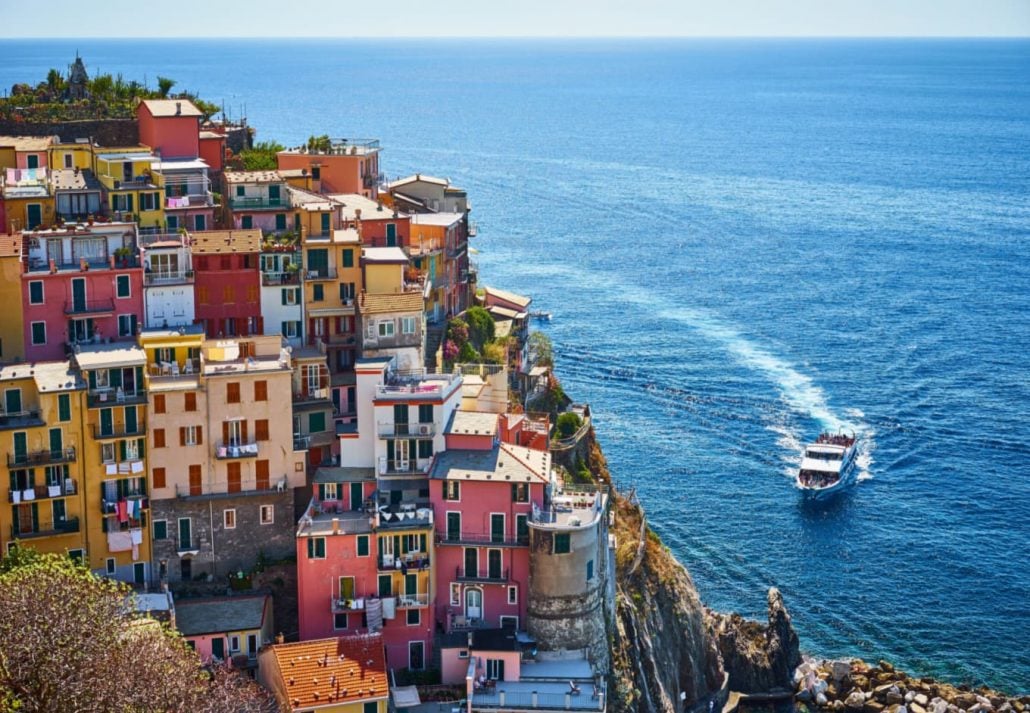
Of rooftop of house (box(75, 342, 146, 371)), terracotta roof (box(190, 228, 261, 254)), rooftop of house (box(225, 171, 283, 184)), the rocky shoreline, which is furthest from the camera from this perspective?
rooftop of house (box(225, 171, 283, 184))

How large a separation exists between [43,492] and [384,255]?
909 inches

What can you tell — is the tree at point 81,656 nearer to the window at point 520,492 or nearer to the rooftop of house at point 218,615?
the rooftop of house at point 218,615

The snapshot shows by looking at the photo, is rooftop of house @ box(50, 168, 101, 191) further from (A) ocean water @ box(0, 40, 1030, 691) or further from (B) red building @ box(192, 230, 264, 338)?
(A) ocean water @ box(0, 40, 1030, 691)

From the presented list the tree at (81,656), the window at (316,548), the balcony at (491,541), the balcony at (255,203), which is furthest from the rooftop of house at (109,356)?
the balcony at (491,541)

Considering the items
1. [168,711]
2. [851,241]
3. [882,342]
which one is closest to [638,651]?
[168,711]

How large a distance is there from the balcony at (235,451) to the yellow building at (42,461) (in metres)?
5.85

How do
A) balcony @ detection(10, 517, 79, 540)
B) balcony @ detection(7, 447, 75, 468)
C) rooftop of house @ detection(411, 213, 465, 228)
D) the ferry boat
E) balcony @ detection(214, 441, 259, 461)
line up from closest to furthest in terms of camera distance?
balcony @ detection(7, 447, 75, 468) < balcony @ detection(10, 517, 79, 540) < balcony @ detection(214, 441, 259, 461) < rooftop of house @ detection(411, 213, 465, 228) < the ferry boat

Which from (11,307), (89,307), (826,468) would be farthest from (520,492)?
(826,468)

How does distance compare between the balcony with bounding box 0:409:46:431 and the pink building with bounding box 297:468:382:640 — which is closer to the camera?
the balcony with bounding box 0:409:46:431

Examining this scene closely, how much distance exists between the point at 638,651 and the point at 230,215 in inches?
1255

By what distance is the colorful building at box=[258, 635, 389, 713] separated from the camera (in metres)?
62.0

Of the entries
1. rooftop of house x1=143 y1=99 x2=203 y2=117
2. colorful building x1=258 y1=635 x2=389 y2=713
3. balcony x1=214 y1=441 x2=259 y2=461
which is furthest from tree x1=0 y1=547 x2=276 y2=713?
rooftop of house x1=143 y1=99 x2=203 y2=117

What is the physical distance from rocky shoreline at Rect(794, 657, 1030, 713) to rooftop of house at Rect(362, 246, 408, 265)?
104 ft

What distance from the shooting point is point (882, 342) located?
472 feet
